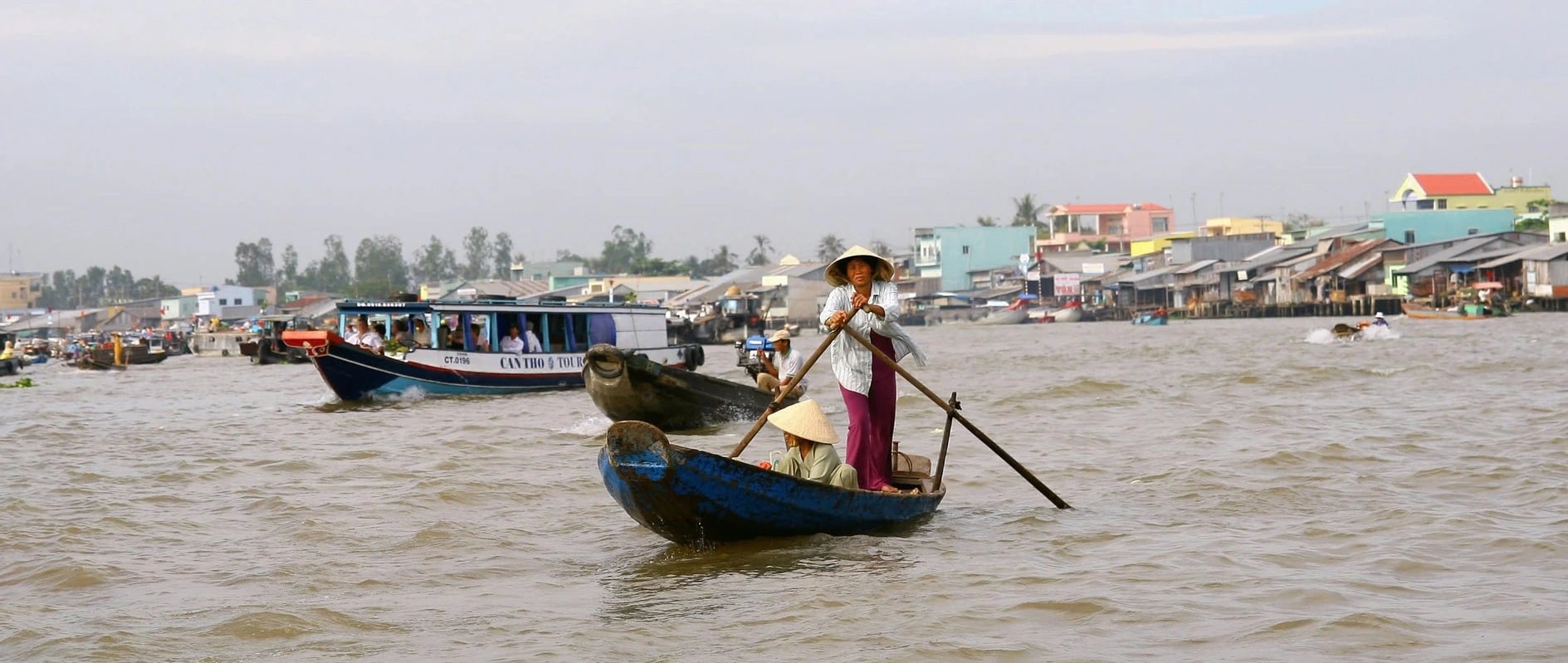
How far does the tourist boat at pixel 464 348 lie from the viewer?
16.0 m

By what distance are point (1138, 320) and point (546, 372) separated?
34.2 meters

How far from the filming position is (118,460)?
37.6ft

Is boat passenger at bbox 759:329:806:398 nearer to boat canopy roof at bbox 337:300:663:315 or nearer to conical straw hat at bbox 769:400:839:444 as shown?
conical straw hat at bbox 769:400:839:444

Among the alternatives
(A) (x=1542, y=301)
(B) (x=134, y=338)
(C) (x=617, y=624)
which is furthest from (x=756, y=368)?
(B) (x=134, y=338)

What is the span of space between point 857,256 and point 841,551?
4.35 ft

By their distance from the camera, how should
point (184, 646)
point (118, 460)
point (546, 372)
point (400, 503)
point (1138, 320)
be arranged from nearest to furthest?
point (184, 646), point (400, 503), point (118, 460), point (546, 372), point (1138, 320)

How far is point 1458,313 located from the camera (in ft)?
120

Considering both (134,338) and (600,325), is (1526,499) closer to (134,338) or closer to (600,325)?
(600,325)

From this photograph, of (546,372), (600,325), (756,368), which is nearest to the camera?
(756,368)

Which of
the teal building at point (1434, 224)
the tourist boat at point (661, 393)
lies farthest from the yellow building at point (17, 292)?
the tourist boat at point (661, 393)

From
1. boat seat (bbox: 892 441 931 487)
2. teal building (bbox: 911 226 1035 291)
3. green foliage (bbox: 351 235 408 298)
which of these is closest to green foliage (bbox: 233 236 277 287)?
green foliage (bbox: 351 235 408 298)

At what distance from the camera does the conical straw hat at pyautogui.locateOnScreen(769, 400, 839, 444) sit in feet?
20.9

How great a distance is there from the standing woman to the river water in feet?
1.34

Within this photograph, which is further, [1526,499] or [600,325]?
[600,325]
